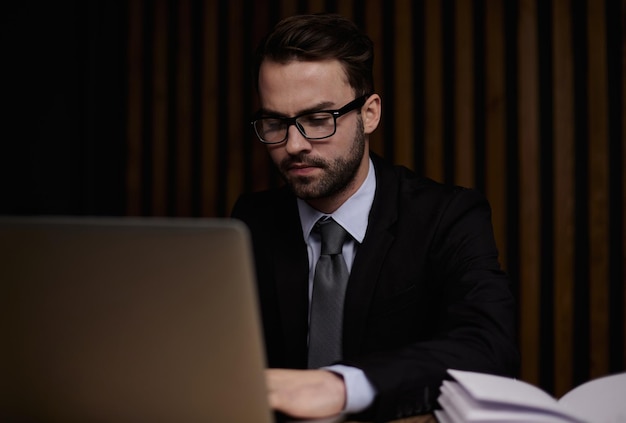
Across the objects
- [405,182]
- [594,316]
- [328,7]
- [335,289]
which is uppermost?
[328,7]

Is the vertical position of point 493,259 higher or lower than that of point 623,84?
lower

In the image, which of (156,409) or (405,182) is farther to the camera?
(405,182)

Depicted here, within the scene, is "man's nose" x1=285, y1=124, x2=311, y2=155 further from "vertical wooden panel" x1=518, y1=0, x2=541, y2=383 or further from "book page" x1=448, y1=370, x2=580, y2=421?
"vertical wooden panel" x1=518, y1=0, x2=541, y2=383

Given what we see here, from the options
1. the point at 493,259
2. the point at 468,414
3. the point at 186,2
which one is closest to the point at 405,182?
the point at 493,259

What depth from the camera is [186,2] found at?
9.26 ft

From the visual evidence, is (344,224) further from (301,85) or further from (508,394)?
(508,394)

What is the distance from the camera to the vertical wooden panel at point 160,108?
111 inches

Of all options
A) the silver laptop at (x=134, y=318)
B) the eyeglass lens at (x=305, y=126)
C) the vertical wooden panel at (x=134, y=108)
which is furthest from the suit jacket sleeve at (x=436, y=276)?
the vertical wooden panel at (x=134, y=108)

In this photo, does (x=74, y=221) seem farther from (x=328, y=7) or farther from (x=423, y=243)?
(x=328, y=7)

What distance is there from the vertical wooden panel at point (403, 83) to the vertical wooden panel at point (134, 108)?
3.94 ft

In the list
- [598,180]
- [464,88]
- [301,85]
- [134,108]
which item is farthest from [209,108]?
[598,180]

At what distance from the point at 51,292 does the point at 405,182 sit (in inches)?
48.3

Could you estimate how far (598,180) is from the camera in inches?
97.7

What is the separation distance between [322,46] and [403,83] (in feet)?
3.69
